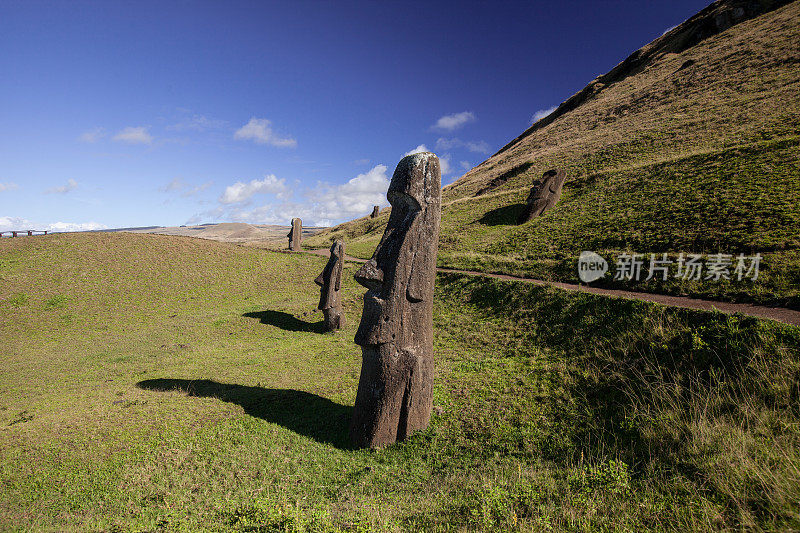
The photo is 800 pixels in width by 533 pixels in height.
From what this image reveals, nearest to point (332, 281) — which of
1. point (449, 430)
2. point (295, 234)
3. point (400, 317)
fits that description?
point (400, 317)

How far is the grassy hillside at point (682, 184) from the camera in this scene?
1323 centimetres

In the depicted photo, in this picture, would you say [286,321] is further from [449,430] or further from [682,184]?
[682,184]

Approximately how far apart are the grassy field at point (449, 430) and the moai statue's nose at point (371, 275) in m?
3.50

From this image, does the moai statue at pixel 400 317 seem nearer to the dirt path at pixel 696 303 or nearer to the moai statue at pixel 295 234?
the dirt path at pixel 696 303

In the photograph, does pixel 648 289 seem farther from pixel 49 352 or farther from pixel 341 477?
pixel 49 352

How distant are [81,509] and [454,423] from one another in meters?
6.61

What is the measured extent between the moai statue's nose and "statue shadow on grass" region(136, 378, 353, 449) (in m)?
3.52

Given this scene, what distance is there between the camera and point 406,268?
7.31 m

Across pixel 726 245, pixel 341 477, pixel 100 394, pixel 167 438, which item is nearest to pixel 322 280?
pixel 100 394

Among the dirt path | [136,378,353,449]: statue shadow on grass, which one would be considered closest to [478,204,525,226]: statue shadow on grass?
the dirt path

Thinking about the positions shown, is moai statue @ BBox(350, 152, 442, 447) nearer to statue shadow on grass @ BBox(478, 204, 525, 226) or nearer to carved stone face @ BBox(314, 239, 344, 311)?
carved stone face @ BBox(314, 239, 344, 311)

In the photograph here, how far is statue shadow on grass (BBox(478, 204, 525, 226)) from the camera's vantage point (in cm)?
2860

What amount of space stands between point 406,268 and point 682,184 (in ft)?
70.2

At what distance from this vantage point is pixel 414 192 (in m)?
7.30
